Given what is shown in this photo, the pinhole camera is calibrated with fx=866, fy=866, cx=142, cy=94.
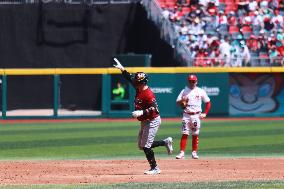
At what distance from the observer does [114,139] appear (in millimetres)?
24594

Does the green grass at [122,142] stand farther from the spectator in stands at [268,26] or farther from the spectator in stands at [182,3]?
the spectator in stands at [182,3]

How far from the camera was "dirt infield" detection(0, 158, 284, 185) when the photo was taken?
14625mm

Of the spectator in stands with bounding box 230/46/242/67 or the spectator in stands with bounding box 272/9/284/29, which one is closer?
the spectator in stands with bounding box 230/46/242/67

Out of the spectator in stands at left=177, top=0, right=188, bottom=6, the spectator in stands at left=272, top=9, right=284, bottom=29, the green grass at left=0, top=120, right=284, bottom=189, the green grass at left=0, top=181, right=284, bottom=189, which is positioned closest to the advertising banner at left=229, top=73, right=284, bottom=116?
the spectator in stands at left=272, top=9, right=284, bottom=29

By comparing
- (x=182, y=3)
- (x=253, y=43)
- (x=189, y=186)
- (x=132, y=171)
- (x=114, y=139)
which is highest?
(x=182, y=3)

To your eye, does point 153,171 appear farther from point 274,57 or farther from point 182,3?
point 182,3

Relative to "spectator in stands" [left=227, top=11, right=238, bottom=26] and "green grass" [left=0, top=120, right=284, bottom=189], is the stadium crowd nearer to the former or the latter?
"spectator in stands" [left=227, top=11, right=238, bottom=26]

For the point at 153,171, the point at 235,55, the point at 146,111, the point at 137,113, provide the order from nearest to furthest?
1. the point at 137,113
2. the point at 146,111
3. the point at 153,171
4. the point at 235,55

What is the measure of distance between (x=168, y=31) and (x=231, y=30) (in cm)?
256

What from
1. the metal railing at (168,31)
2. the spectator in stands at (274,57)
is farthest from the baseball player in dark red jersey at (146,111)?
the spectator in stands at (274,57)

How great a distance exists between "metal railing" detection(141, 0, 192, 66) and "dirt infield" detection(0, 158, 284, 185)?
16.2 meters

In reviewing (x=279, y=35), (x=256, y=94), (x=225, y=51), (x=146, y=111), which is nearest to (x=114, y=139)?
(x=146, y=111)

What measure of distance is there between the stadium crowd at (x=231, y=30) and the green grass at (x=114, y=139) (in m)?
3.26

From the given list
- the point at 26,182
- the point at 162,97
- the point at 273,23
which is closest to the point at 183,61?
the point at 162,97
